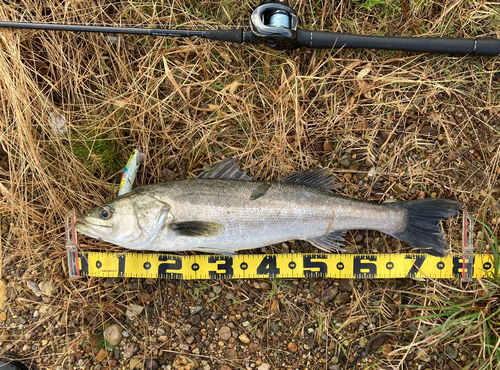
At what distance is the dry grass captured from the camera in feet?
11.6

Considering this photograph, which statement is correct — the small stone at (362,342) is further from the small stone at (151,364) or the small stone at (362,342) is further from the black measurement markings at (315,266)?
the small stone at (151,364)

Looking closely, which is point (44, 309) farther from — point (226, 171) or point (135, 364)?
point (226, 171)

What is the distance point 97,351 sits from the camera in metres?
3.50

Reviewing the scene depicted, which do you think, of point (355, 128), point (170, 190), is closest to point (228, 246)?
point (170, 190)

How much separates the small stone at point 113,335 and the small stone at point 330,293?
2168 millimetres

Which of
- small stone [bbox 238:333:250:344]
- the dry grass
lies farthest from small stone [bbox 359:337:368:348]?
small stone [bbox 238:333:250:344]

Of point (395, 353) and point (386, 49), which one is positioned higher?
point (386, 49)

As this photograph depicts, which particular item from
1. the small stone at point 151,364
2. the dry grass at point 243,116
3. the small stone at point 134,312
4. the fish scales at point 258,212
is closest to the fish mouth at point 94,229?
the fish scales at point 258,212

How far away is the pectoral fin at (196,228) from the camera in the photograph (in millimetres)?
3018

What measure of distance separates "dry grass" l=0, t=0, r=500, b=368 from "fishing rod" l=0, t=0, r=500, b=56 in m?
0.24

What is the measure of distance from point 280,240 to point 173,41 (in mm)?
2363

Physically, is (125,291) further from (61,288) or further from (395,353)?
(395,353)

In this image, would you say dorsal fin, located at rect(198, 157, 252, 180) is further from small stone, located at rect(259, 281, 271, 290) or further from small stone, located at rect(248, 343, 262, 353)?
small stone, located at rect(248, 343, 262, 353)

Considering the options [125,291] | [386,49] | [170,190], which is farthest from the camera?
[125,291]
